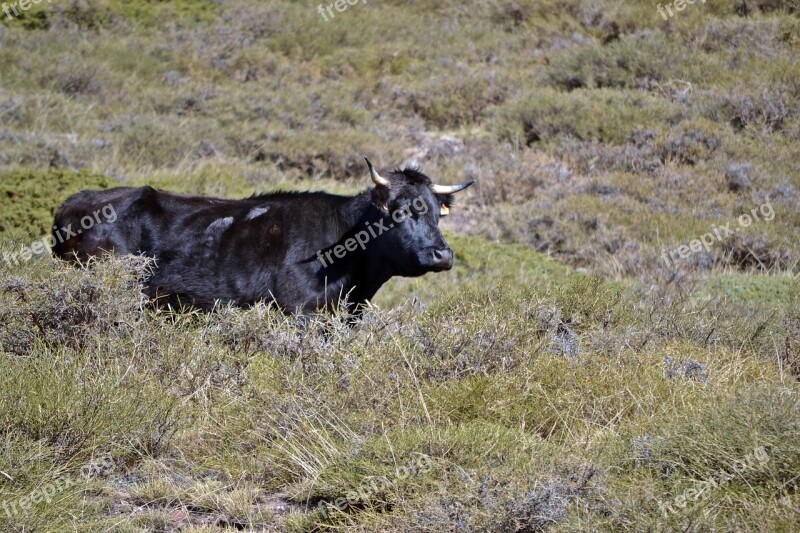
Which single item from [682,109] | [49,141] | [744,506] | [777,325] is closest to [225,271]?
[777,325]

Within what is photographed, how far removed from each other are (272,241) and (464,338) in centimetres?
276

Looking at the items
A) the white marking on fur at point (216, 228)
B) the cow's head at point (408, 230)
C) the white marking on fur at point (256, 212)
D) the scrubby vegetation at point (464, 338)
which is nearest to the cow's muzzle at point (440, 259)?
the cow's head at point (408, 230)

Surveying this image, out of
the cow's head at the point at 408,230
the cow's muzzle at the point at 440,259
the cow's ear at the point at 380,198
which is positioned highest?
the cow's ear at the point at 380,198

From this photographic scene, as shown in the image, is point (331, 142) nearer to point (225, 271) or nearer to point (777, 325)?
point (225, 271)

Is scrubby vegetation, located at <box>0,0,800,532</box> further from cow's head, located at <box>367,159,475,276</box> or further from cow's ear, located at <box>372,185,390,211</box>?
cow's ear, located at <box>372,185,390,211</box>

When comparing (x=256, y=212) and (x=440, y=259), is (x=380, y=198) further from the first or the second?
(x=256, y=212)

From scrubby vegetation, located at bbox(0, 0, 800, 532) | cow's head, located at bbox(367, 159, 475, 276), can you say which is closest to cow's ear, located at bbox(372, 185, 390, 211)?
cow's head, located at bbox(367, 159, 475, 276)

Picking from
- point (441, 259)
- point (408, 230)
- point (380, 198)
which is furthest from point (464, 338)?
point (380, 198)

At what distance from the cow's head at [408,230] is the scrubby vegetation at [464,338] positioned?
428mm

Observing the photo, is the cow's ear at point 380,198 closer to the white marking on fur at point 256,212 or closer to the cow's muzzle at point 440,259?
the cow's muzzle at point 440,259

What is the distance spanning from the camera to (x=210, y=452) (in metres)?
5.30

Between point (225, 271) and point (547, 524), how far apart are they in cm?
470

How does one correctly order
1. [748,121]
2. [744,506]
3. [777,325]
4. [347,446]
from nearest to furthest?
[744,506]
[347,446]
[777,325]
[748,121]

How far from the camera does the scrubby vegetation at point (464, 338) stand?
177 inches
